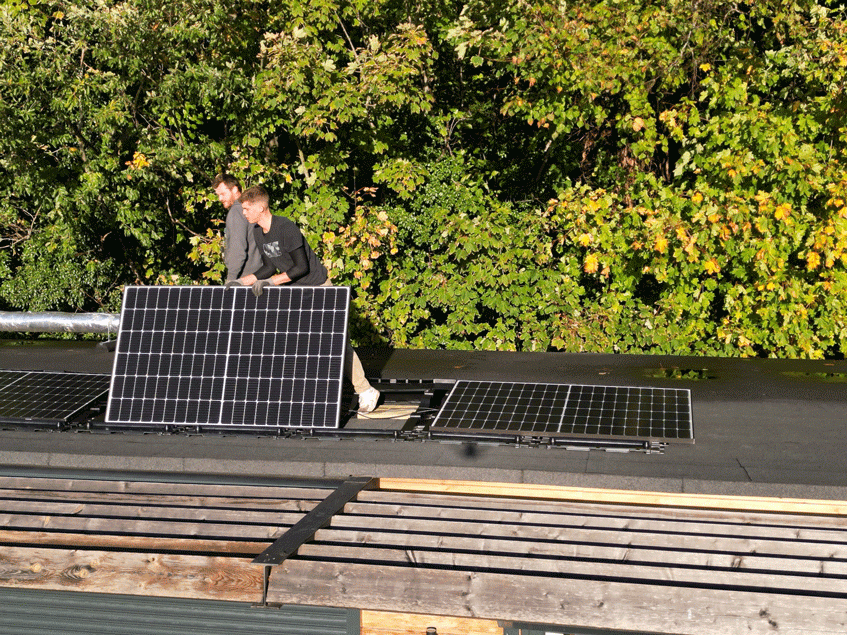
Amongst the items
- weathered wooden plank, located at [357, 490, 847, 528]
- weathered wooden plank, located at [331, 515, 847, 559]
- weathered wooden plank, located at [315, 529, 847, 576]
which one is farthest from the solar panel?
weathered wooden plank, located at [315, 529, 847, 576]

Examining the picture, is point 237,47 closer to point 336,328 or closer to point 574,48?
point 574,48

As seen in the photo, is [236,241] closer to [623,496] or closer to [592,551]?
[623,496]

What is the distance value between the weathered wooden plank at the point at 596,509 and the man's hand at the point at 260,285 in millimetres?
2446

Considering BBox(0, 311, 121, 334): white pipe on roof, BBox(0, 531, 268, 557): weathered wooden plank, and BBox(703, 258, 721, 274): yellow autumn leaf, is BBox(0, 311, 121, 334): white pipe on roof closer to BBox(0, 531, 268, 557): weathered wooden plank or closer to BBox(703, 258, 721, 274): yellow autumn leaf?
BBox(0, 531, 268, 557): weathered wooden plank

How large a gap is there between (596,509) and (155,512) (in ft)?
8.32

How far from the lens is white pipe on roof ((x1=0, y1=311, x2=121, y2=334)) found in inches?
425

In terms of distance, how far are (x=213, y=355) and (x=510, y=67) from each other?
715 cm

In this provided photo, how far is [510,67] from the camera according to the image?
12953 millimetres

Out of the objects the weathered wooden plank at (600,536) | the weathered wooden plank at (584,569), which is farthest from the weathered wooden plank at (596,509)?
the weathered wooden plank at (584,569)

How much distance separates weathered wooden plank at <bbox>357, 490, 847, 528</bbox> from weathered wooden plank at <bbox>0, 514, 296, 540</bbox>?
77 centimetres

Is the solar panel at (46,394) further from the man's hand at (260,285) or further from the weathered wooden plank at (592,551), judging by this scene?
the weathered wooden plank at (592,551)

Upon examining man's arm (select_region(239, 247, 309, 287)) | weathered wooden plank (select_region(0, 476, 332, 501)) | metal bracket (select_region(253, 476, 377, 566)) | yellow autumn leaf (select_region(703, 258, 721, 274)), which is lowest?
weathered wooden plank (select_region(0, 476, 332, 501))

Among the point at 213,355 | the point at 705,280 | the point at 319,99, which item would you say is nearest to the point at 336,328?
the point at 213,355

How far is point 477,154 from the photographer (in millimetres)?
15422
